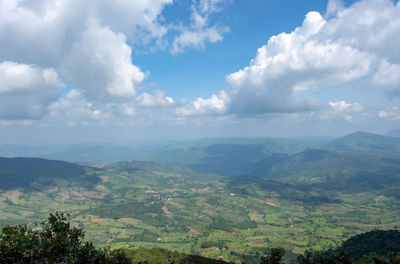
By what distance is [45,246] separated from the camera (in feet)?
90.7

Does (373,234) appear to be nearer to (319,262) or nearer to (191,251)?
(191,251)

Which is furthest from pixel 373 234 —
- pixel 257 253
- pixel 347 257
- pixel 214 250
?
pixel 347 257

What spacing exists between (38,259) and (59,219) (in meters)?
5.37

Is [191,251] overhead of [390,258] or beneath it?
beneath

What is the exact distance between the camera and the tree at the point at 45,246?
25672 millimetres

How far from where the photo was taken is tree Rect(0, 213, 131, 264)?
2567 cm

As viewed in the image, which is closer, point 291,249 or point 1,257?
point 1,257

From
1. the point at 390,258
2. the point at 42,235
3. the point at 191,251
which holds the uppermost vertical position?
the point at 42,235

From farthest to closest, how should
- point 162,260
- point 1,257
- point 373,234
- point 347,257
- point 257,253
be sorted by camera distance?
point 257,253
point 373,234
point 162,260
point 347,257
point 1,257

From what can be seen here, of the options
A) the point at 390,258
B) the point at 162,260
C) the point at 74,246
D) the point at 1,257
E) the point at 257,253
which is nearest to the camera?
the point at 1,257

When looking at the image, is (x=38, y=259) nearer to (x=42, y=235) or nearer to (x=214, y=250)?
(x=42, y=235)

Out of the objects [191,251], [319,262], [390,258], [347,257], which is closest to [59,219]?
[319,262]

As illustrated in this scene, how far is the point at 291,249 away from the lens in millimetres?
196750

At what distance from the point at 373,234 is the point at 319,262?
167m
